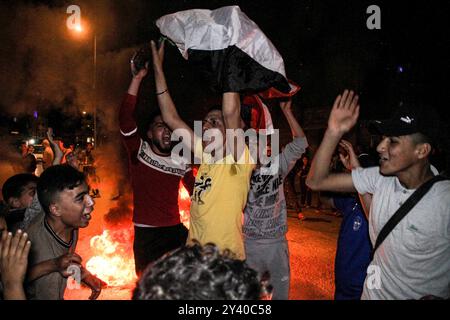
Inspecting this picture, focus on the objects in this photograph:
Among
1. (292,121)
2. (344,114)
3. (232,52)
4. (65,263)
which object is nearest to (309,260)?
(292,121)

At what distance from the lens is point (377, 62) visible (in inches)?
606

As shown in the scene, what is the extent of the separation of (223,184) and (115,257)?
3681 millimetres

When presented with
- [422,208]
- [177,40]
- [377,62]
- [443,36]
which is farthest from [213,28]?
[377,62]

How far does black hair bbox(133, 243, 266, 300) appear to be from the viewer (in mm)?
1222

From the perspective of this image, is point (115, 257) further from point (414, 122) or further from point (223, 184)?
point (414, 122)

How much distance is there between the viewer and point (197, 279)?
1231 mm

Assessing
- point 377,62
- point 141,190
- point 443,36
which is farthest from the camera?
point 377,62

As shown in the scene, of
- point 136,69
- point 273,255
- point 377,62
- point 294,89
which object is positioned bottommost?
point 273,255

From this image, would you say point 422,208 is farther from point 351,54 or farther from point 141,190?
point 351,54

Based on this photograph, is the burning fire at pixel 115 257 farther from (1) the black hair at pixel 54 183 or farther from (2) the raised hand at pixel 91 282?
(1) the black hair at pixel 54 183

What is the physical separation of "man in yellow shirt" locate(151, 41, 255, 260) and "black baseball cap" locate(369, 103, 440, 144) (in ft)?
3.45

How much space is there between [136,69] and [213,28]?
1.01 meters

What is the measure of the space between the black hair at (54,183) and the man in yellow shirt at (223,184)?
34.2 inches

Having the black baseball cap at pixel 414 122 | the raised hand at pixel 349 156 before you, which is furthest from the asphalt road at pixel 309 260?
the black baseball cap at pixel 414 122
